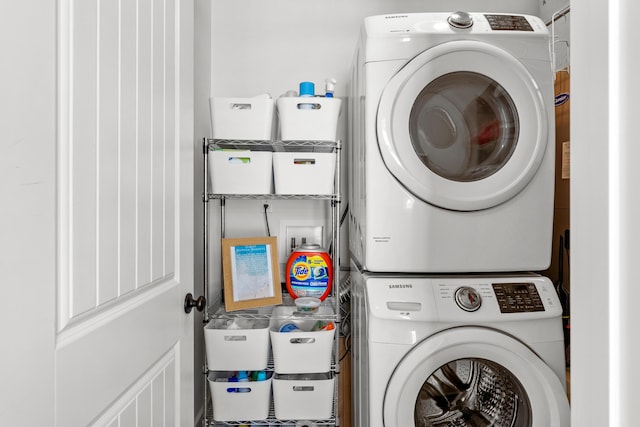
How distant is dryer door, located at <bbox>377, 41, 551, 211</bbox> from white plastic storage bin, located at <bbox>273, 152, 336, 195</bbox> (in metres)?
0.29

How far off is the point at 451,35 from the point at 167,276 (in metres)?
1.13

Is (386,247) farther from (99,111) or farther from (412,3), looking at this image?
(412,3)

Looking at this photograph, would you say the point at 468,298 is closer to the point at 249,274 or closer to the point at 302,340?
the point at 302,340

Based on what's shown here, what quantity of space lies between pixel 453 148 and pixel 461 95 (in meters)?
0.18

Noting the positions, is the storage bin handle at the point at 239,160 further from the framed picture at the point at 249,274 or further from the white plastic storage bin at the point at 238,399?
the white plastic storage bin at the point at 238,399

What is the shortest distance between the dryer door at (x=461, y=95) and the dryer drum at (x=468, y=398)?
56cm

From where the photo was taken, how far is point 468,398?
53.9 inches

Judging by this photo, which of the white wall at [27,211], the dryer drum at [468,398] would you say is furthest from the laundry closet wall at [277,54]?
the white wall at [27,211]

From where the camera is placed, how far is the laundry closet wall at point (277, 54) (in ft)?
6.15

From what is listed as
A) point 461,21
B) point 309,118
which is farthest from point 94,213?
point 461,21

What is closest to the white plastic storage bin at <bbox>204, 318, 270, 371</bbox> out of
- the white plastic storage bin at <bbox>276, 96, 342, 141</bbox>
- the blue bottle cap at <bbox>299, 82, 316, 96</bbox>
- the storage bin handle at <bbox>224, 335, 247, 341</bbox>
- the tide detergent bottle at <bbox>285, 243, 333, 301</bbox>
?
the storage bin handle at <bbox>224, 335, 247, 341</bbox>

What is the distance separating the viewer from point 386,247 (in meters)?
1.32

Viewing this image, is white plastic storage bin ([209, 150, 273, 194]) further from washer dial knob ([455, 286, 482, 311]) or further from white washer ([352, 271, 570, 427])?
washer dial knob ([455, 286, 482, 311])
